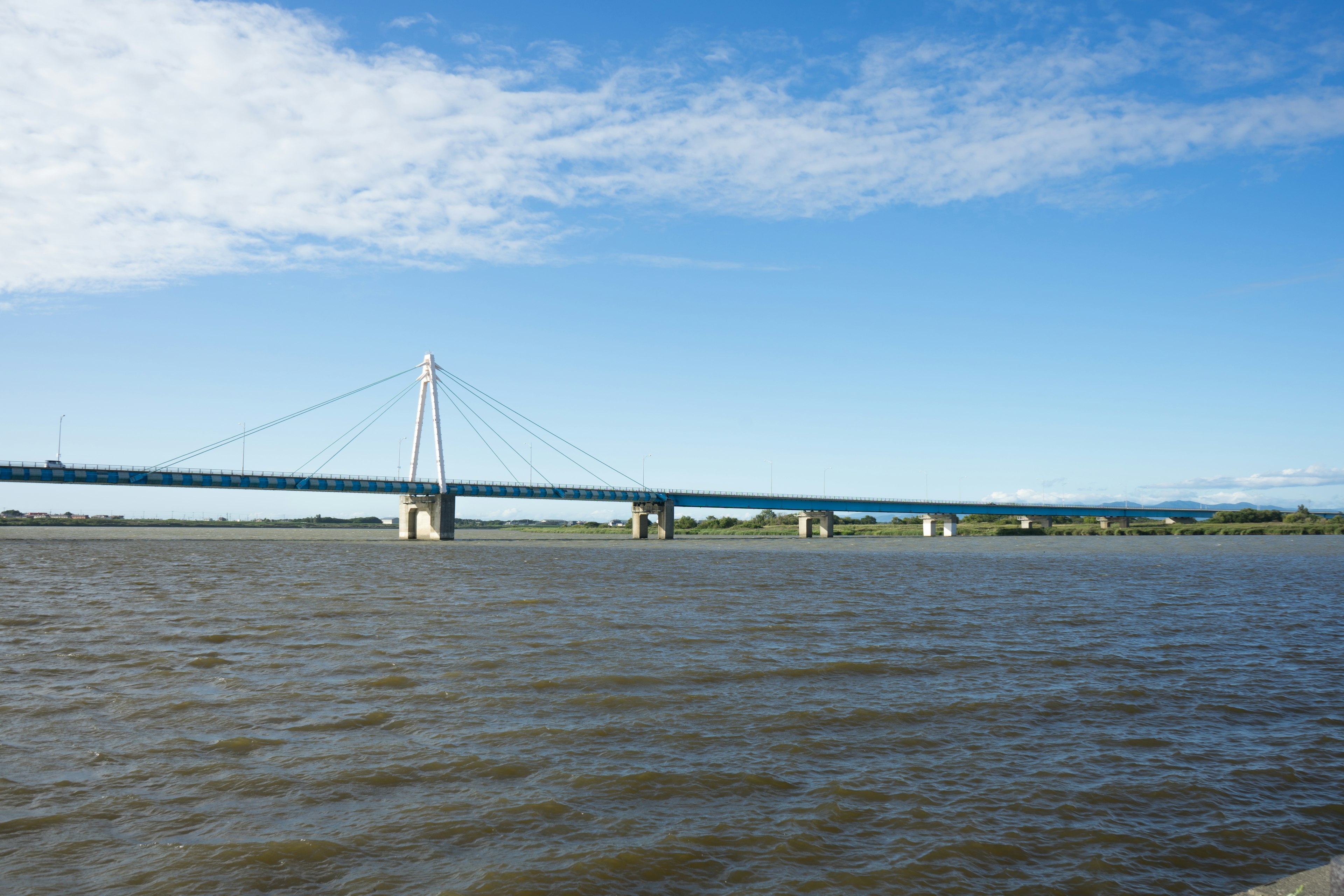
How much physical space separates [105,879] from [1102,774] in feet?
36.4

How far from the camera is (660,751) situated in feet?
36.2

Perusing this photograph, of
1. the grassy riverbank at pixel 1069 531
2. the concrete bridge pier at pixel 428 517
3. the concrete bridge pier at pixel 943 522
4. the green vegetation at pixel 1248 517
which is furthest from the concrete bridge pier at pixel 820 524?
the green vegetation at pixel 1248 517

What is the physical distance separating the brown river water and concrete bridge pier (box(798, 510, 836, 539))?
408 feet

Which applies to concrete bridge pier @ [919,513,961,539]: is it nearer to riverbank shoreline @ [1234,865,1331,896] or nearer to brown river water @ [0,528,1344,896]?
brown river water @ [0,528,1344,896]

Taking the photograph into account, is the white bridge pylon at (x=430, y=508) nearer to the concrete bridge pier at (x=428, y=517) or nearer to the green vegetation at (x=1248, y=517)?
the concrete bridge pier at (x=428, y=517)

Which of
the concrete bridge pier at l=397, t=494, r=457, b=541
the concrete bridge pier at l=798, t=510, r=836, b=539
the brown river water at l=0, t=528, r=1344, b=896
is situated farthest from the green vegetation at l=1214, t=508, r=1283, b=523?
the brown river water at l=0, t=528, r=1344, b=896

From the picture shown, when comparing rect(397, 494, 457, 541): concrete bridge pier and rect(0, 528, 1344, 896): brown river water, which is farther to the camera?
rect(397, 494, 457, 541): concrete bridge pier

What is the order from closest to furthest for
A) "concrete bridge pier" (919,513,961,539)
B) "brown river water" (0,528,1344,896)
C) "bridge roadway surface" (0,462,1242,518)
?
1. "brown river water" (0,528,1344,896)
2. "bridge roadway surface" (0,462,1242,518)
3. "concrete bridge pier" (919,513,961,539)

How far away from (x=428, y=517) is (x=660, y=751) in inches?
4379

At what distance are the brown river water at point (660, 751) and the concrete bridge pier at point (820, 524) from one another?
408ft

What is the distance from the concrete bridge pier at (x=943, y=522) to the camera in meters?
164

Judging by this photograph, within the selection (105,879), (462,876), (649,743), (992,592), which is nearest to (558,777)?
(649,743)

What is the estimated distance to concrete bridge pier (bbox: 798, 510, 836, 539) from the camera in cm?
15150

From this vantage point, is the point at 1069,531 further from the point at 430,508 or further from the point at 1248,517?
the point at 430,508
